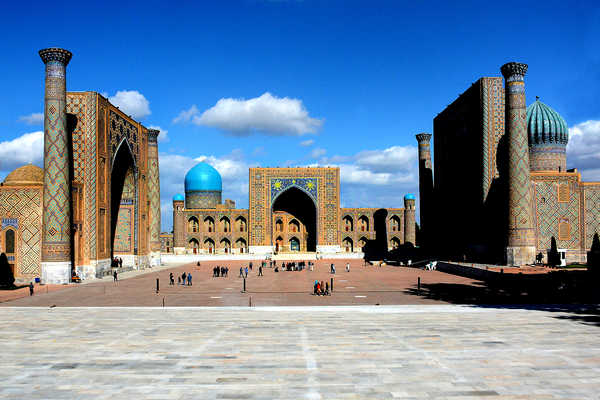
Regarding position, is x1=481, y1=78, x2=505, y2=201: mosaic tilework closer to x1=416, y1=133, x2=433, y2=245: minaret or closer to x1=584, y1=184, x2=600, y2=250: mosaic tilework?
x1=584, y1=184, x2=600, y2=250: mosaic tilework

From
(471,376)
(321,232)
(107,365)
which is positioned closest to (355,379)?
(471,376)

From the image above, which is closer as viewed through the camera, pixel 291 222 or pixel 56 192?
pixel 56 192

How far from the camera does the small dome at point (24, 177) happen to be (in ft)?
98.4

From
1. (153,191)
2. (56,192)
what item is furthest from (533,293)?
(153,191)

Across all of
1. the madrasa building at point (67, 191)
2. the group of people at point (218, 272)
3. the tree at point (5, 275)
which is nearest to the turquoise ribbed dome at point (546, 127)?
the group of people at point (218, 272)

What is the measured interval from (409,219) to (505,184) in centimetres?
3219

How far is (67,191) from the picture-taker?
27.2 meters

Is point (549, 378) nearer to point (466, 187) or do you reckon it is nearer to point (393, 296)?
point (393, 296)

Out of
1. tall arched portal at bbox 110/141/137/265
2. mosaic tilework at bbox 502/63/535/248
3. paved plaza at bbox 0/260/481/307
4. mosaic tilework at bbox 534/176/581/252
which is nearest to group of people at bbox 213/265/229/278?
paved plaza at bbox 0/260/481/307

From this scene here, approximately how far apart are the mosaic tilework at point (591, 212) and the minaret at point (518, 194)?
6.74m

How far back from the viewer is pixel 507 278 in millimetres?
25969

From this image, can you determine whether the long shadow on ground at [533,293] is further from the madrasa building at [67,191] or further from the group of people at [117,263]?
the group of people at [117,263]

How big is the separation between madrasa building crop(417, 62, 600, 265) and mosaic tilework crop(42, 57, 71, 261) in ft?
90.0

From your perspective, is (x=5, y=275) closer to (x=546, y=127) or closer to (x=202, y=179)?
(x=546, y=127)
